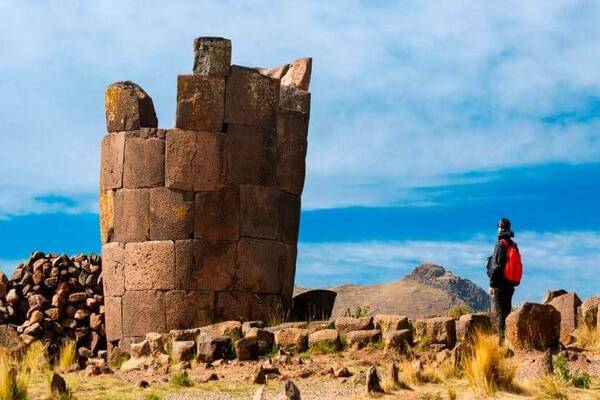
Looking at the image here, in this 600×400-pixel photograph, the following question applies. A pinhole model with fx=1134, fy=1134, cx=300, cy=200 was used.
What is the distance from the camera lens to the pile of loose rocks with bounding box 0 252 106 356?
59.1 ft

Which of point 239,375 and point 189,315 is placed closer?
point 239,375

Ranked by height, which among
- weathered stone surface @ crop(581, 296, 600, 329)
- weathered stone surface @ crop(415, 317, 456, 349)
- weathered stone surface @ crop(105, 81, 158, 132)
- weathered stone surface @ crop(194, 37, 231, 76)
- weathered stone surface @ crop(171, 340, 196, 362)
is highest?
weathered stone surface @ crop(194, 37, 231, 76)

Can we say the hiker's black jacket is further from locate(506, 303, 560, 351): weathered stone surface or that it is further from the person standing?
locate(506, 303, 560, 351): weathered stone surface

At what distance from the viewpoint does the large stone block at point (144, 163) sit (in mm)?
16000

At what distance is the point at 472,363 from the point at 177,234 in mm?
5971

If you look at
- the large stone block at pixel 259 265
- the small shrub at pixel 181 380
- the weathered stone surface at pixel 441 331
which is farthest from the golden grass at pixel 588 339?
the small shrub at pixel 181 380

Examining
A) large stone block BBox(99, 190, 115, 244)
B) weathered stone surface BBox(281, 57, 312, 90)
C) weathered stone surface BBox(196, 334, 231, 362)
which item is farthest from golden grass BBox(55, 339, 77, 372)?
weathered stone surface BBox(281, 57, 312, 90)

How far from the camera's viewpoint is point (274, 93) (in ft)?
54.7

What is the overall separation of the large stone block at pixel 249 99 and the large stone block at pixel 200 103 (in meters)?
0.13

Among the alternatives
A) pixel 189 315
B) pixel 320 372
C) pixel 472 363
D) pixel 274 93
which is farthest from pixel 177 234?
pixel 472 363

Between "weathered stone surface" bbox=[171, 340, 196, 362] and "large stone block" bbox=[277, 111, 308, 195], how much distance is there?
3.26 m

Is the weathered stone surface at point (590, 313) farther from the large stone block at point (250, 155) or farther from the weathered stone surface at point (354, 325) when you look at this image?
the large stone block at point (250, 155)

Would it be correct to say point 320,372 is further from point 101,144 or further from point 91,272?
point 91,272

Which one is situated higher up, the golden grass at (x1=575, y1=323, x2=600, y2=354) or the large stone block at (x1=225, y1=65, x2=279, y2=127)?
the large stone block at (x1=225, y1=65, x2=279, y2=127)
